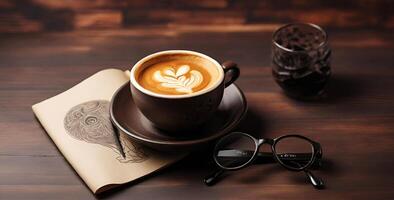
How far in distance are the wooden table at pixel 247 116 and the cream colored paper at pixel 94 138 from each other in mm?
17

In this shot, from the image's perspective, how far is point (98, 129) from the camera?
3.34ft

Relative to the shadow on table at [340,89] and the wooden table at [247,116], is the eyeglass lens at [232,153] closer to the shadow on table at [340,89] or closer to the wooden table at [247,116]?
the wooden table at [247,116]

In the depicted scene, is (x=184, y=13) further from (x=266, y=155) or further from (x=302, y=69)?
(x=266, y=155)

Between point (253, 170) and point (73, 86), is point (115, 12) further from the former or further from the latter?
point (253, 170)


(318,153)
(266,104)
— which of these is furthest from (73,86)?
(318,153)

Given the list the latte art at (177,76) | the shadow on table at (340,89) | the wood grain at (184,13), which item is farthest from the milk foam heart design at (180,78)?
the wood grain at (184,13)

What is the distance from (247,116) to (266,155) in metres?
0.12

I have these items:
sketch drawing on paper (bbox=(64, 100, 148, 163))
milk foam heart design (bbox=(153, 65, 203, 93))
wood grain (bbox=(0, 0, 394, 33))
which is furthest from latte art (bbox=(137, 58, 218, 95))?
wood grain (bbox=(0, 0, 394, 33))

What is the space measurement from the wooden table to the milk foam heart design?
0.36ft

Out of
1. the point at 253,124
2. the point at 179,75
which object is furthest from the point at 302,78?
the point at 179,75

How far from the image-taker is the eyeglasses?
3.05ft

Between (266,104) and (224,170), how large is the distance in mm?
195

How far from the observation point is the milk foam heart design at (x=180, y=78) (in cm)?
96

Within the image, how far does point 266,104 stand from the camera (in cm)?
108
